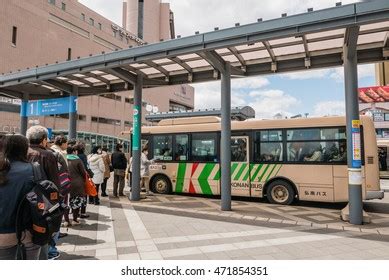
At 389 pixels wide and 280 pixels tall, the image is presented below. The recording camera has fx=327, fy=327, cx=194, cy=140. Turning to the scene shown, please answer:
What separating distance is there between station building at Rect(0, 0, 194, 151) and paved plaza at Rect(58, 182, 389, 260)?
1788cm

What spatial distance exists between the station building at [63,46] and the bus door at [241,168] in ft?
56.1

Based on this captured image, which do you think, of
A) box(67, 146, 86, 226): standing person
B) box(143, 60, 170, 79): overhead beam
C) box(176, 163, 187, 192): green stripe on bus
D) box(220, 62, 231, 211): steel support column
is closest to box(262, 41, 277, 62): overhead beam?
box(220, 62, 231, 211): steel support column

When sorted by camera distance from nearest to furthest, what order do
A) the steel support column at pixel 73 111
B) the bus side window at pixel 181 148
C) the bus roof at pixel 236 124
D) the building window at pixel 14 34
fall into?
the bus roof at pixel 236 124 < the bus side window at pixel 181 148 < the steel support column at pixel 73 111 < the building window at pixel 14 34

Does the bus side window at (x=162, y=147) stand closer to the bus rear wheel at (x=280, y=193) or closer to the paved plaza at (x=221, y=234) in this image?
the paved plaza at (x=221, y=234)

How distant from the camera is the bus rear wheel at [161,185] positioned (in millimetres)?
12120

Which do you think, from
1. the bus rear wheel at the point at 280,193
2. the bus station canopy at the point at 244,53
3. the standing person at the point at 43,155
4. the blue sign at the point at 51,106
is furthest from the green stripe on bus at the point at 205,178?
the standing person at the point at 43,155

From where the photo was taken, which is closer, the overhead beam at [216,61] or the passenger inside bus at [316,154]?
the overhead beam at [216,61]

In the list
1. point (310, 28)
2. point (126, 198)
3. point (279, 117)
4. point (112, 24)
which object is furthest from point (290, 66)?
point (112, 24)

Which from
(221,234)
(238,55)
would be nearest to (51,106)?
(238,55)

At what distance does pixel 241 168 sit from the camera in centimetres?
1066

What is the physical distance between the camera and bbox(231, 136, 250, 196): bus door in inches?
416

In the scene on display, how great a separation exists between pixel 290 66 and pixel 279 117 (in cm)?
198

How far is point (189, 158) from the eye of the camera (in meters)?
11.7

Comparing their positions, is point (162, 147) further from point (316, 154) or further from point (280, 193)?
point (316, 154)
